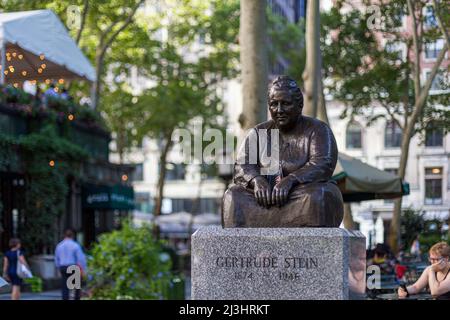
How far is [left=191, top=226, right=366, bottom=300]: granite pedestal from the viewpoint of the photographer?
7.78 meters

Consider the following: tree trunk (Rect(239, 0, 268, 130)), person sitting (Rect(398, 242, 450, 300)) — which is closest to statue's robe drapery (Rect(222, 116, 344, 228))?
person sitting (Rect(398, 242, 450, 300))

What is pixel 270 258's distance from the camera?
785 cm

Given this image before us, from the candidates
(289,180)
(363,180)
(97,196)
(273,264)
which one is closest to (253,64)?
(363,180)

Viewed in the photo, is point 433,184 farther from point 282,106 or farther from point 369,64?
point 282,106

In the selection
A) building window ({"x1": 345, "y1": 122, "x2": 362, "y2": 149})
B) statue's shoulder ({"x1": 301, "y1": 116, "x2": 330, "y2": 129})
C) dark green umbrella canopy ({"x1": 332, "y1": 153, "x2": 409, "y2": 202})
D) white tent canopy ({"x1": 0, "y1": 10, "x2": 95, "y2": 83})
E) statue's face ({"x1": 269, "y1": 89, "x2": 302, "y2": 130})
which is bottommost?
Result: dark green umbrella canopy ({"x1": 332, "y1": 153, "x2": 409, "y2": 202})

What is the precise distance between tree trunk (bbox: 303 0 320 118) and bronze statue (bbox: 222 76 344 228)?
939 centimetres

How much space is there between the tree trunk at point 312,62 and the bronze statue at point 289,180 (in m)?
9.39

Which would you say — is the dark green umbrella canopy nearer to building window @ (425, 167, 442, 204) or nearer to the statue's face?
the statue's face

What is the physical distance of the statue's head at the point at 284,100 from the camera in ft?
27.9

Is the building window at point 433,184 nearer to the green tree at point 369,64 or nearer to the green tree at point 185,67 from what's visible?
the green tree at point 185,67

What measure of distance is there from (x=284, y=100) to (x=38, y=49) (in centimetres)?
1307

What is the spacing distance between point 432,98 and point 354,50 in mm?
3775
